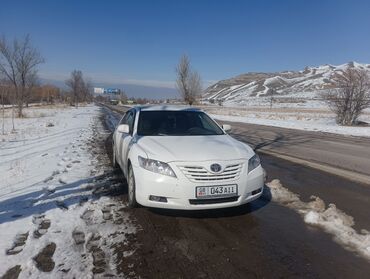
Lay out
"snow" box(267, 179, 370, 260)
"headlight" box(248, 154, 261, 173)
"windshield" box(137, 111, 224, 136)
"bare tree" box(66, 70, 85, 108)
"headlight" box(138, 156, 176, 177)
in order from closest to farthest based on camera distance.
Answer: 1. "snow" box(267, 179, 370, 260)
2. "headlight" box(138, 156, 176, 177)
3. "headlight" box(248, 154, 261, 173)
4. "windshield" box(137, 111, 224, 136)
5. "bare tree" box(66, 70, 85, 108)

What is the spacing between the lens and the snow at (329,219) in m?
4.08

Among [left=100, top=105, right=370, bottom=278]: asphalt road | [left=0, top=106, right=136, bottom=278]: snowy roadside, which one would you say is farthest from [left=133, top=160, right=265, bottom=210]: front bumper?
[left=0, top=106, right=136, bottom=278]: snowy roadside

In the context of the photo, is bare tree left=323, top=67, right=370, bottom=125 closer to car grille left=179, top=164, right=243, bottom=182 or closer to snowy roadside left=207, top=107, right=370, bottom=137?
snowy roadside left=207, top=107, right=370, bottom=137

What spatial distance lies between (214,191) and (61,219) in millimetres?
2096

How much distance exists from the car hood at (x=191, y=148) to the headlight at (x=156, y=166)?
61 mm

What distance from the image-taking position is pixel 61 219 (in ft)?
15.6

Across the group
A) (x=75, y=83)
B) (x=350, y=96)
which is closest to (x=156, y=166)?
(x=350, y=96)

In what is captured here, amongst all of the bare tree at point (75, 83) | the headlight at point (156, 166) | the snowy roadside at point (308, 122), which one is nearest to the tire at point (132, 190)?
the headlight at point (156, 166)

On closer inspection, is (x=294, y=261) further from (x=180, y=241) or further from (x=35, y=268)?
(x=35, y=268)

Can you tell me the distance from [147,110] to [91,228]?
115 inches

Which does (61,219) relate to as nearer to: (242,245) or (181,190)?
(181,190)

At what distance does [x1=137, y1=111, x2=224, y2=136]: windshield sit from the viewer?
6.16m

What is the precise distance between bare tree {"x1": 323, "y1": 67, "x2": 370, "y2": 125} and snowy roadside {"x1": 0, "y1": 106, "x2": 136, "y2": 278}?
23.1 m

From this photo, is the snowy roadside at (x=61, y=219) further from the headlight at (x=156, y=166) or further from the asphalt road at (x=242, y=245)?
the headlight at (x=156, y=166)
